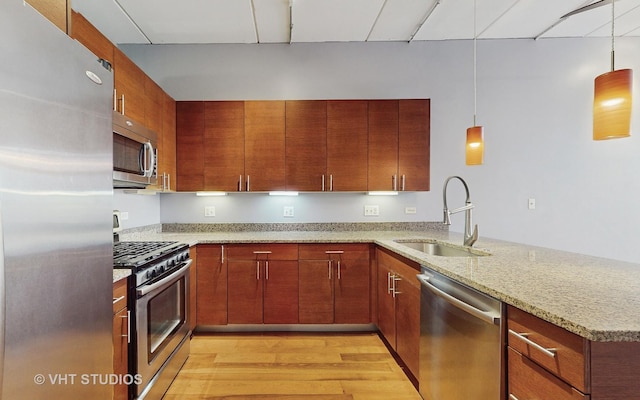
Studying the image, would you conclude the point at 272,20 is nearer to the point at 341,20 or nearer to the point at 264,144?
the point at 341,20

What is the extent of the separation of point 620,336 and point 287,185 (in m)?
2.54

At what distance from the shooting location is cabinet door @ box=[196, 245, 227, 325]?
276 cm

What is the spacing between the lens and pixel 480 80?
3.37 meters

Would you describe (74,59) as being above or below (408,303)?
above

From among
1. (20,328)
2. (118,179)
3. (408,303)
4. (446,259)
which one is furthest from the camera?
(408,303)

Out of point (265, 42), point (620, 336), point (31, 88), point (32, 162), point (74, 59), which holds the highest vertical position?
point (265, 42)

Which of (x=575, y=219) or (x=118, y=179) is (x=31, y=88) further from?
(x=575, y=219)

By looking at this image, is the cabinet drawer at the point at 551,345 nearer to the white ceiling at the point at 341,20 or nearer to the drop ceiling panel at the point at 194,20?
the white ceiling at the point at 341,20

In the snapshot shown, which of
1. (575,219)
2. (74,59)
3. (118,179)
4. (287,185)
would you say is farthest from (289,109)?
(575,219)

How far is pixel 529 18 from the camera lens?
2955mm

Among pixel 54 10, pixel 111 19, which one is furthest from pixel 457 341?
pixel 111 19

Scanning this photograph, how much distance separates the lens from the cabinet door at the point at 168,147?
275cm

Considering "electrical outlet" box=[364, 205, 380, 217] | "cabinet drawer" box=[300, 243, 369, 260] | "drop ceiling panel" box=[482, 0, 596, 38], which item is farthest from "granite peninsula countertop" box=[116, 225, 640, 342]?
"drop ceiling panel" box=[482, 0, 596, 38]

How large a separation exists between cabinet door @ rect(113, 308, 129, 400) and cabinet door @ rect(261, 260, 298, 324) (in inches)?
52.9
